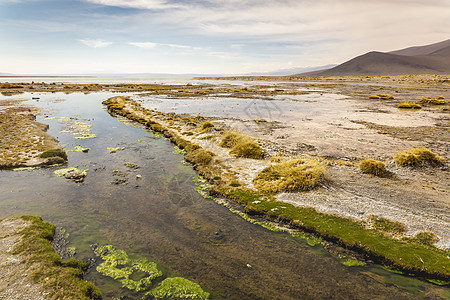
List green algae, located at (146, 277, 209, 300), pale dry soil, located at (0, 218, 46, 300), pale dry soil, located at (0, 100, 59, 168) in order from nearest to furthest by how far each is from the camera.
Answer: pale dry soil, located at (0, 218, 46, 300), green algae, located at (146, 277, 209, 300), pale dry soil, located at (0, 100, 59, 168)

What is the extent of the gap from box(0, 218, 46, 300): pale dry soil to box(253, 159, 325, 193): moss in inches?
512

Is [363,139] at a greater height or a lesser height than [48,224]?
greater

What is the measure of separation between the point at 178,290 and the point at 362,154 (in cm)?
2096

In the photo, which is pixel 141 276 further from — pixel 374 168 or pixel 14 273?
pixel 374 168

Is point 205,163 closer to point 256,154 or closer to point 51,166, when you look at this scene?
point 256,154

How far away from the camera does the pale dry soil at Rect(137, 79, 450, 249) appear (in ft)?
43.6

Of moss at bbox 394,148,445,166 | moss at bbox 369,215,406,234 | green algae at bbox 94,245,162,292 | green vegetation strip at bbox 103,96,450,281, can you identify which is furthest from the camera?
moss at bbox 394,148,445,166

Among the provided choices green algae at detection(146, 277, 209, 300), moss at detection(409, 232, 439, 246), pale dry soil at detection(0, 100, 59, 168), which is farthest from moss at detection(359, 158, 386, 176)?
pale dry soil at detection(0, 100, 59, 168)

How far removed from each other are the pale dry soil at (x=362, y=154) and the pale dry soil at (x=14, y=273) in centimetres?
1333

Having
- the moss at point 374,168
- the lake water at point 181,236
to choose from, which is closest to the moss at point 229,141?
the lake water at point 181,236

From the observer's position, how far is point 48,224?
1269 cm

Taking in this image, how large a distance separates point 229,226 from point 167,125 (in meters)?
28.8

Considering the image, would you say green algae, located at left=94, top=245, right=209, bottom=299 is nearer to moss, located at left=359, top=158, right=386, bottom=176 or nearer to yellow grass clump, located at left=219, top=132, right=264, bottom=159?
yellow grass clump, located at left=219, top=132, right=264, bottom=159

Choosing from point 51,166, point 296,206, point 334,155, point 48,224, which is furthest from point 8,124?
point 334,155
